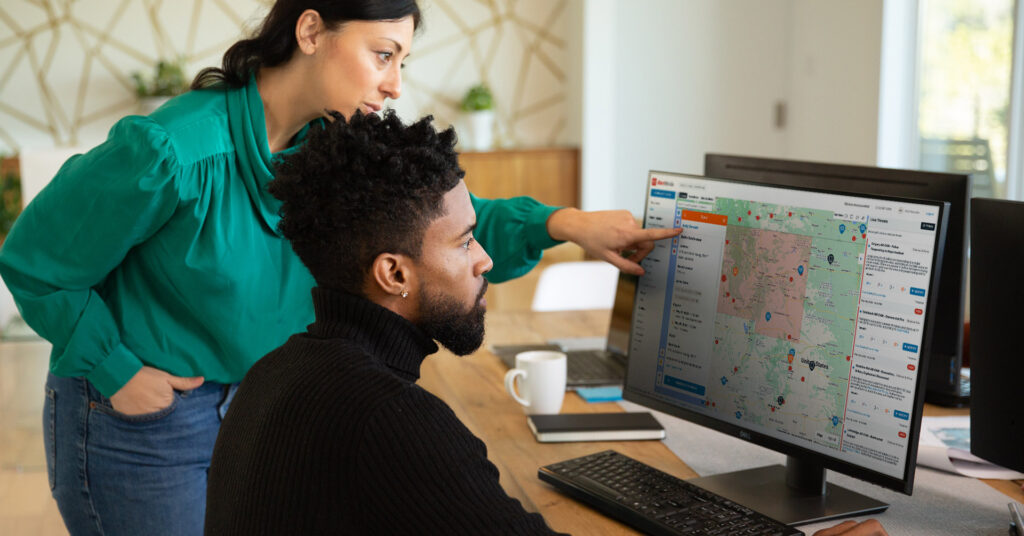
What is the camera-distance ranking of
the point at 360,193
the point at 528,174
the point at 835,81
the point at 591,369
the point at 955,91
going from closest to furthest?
the point at 360,193, the point at 591,369, the point at 955,91, the point at 835,81, the point at 528,174

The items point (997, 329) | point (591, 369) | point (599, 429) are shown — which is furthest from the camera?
point (591, 369)

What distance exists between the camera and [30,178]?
2.65 metres

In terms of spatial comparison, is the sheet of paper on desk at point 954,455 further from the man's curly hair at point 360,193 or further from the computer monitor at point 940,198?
the man's curly hair at point 360,193

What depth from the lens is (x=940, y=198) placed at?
137cm

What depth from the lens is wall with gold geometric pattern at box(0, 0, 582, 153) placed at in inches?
183

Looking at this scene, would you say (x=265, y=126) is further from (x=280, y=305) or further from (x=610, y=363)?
(x=610, y=363)

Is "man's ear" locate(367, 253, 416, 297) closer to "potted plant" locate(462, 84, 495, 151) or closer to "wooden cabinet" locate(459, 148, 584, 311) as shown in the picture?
"wooden cabinet" locate(459, 148, 584, 311)

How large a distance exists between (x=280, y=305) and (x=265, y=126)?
0.28 meters

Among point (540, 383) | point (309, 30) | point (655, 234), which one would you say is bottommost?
point (540, 383)

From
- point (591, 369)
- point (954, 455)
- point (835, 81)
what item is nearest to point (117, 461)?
point (591, 369)

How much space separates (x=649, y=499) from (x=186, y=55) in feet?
14.0

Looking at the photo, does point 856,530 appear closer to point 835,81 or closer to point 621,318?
A: point 621,318

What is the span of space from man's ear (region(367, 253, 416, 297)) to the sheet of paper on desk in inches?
31.5

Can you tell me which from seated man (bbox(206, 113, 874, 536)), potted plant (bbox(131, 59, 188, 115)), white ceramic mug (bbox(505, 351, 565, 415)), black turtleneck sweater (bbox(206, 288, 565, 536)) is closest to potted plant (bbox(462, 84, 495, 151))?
potted plant (bbox(131, 59, 188, 115))
